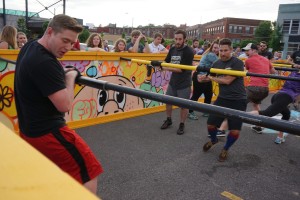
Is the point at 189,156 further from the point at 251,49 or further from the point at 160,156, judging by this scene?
the point at 251,49

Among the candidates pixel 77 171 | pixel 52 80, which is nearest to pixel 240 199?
pixel 77 171

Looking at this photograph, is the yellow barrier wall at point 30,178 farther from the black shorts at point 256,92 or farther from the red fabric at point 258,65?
the black shorts at point 256,92

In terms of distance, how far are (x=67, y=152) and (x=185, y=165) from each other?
7.39 feet

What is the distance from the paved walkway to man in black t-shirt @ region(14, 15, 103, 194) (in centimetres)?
115

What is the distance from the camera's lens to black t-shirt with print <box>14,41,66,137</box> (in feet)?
5.99

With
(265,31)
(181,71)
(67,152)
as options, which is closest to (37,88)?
(67,152)

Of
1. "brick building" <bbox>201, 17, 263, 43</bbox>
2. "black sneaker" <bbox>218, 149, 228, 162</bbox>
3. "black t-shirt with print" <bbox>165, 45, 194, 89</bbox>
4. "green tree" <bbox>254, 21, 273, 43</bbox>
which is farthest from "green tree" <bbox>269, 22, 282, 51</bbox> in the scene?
"black sneaker" <bbox>218, 149, 228, 162</bbox>

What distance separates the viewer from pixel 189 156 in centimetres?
425

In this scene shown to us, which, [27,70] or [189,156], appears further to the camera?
[189,156]

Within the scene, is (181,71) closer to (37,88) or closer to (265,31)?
(37,88)

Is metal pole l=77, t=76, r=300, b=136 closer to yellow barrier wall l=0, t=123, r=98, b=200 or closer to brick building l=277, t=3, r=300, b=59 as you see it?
yellow barrier wall l=0, t=123, r=98, b=200

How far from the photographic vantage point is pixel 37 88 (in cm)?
191

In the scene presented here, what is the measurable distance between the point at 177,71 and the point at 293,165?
2.44 meters

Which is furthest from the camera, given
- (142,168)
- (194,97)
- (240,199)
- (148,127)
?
(194,97)
